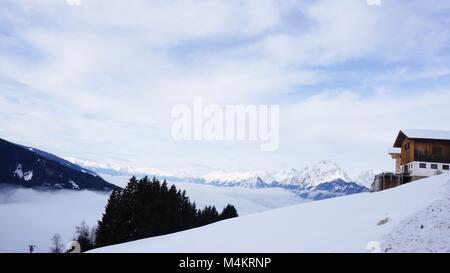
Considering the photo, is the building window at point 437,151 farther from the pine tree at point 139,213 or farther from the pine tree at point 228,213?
the pine tree at point 228,213

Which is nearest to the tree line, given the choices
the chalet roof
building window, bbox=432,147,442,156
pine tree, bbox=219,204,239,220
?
pine tree, bbox=219,204,239,220

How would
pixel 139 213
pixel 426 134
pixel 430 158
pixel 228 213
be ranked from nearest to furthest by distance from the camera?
pixel 430 158, pixel 426 134, pixel 139 213, pixel 228 213

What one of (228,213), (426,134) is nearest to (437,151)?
(426,134)

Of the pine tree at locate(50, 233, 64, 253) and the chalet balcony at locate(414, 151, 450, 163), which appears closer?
the chalet balcony at locate(414, 151, 450, 163)

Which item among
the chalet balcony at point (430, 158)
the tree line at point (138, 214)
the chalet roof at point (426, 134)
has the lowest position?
the tree line at point (138, 214)

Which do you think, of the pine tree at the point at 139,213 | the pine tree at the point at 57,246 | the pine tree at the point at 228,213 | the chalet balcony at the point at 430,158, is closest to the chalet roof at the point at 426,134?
the chalet balcony at the point at 430,158

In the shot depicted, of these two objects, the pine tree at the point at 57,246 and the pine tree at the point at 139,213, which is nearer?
the pine tree at the point at 139,213

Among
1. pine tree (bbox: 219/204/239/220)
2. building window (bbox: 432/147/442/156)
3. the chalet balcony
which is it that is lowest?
pine tree (bbox: 219/204/239/220)

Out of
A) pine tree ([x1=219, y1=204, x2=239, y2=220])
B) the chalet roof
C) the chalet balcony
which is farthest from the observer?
pine tree ([x1=219, y1=204, x2=239, y2=220])

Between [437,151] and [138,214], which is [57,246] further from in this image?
[437,151]

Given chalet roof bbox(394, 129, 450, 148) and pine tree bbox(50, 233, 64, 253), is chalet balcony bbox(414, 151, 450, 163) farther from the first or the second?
pine tree bbox(50, 233, 64, 253)

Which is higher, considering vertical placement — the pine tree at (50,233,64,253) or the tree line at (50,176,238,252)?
the tree line at (50,176,238,252)
